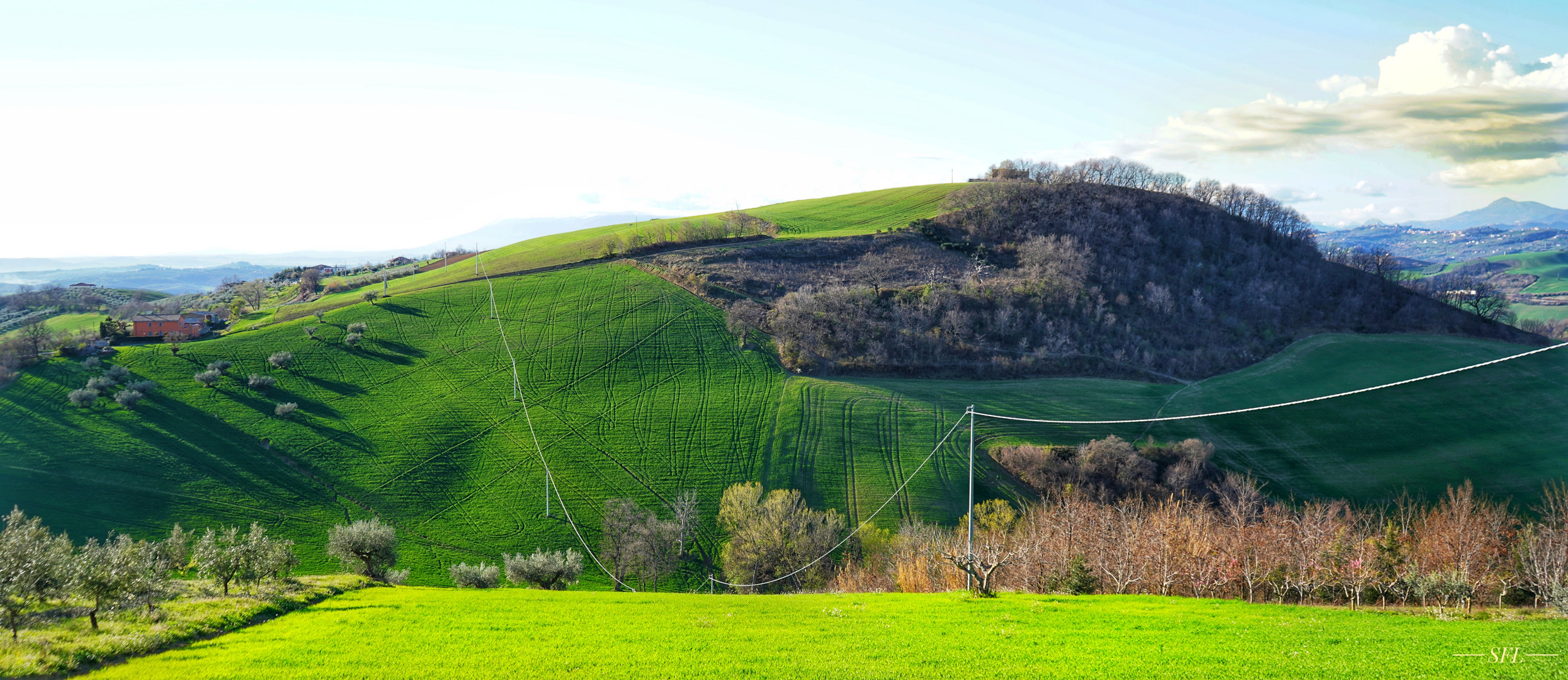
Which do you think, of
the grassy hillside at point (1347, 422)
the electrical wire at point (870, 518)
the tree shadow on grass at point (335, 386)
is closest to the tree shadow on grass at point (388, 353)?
the tree shadow on grass at point (335, 386)

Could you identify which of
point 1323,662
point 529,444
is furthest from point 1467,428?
point 529,444

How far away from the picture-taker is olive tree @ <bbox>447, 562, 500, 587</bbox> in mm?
45031

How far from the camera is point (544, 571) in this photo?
45344 mm

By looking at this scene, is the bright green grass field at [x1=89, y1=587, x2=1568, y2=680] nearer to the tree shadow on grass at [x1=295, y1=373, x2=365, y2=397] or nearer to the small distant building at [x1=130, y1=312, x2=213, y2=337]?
the tree shadow on grass at [x1=295, y1=373, x2=365, y2=397]

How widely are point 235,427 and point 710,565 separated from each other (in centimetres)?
4967

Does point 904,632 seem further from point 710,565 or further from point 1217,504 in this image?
point 1217,504

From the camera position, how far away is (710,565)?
54.0 meters

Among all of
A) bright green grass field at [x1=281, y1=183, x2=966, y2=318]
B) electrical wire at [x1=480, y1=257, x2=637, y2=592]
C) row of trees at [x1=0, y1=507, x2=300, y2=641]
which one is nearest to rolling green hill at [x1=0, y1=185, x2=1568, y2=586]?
electrical wire at [x1=480, y1=257, x2=637, y2=592]

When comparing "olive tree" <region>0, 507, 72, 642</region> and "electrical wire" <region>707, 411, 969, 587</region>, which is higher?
"olive tree" <region>0, 507, 72, 642</region>

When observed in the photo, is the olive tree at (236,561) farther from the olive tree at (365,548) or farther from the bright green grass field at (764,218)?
the bright green grass field at (764,218)

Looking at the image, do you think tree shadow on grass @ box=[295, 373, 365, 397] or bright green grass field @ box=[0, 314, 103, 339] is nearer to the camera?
tree shadow on grass @ box=[295, 373, 365, 397]

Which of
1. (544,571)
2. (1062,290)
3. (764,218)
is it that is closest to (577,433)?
(544,571)

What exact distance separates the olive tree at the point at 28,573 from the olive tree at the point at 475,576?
25.4m

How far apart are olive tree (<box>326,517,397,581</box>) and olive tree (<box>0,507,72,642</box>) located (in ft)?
71.3
